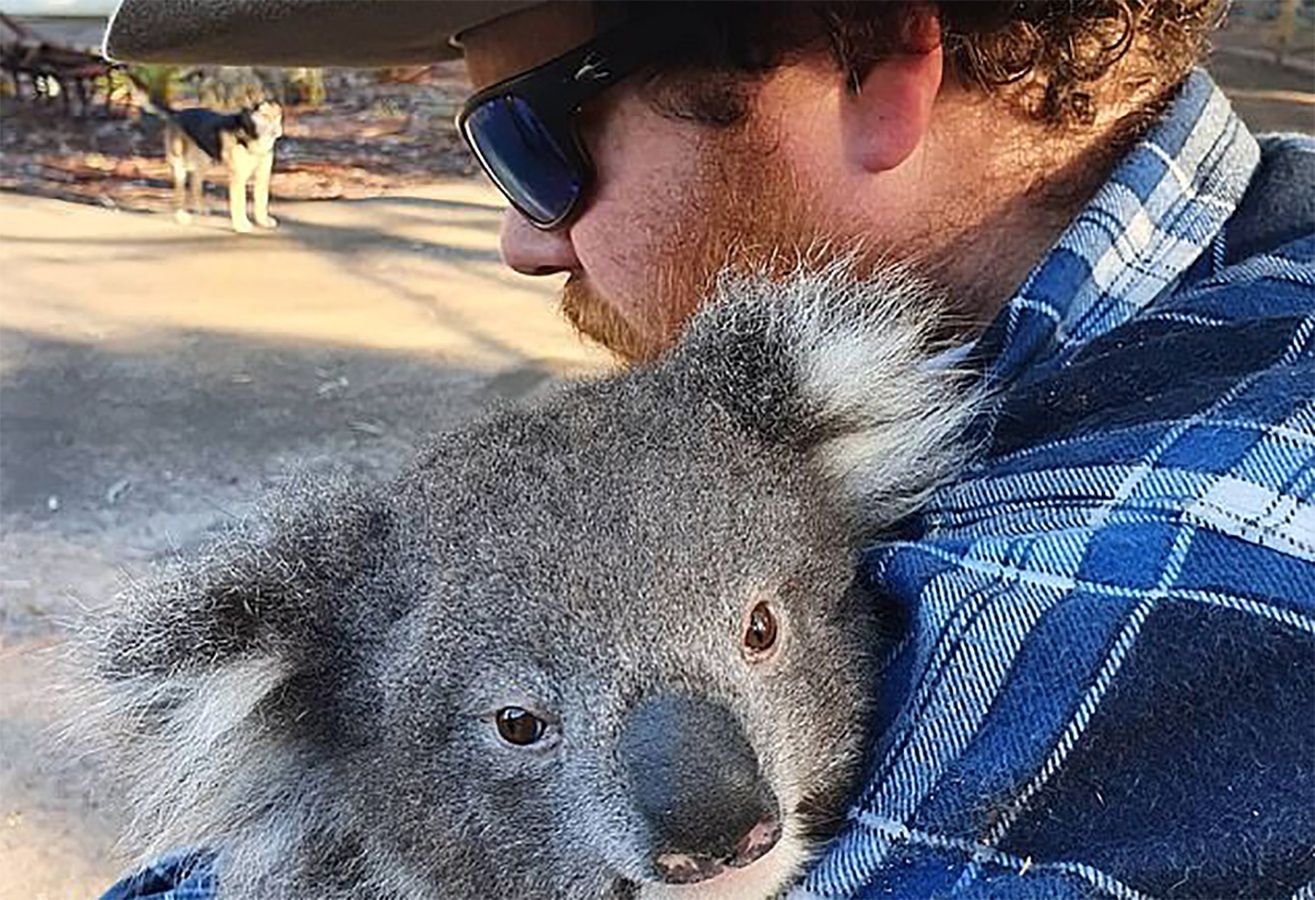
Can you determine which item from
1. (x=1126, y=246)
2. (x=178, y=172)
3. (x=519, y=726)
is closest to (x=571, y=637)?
(x=519, y=726)

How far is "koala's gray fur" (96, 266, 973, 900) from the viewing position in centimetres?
114

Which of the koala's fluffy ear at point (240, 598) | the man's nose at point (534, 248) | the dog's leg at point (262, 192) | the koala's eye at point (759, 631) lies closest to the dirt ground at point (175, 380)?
the dog's leg at point (262, 192)

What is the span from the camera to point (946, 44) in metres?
1.50

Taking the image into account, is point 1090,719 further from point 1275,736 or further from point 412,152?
point 412,152

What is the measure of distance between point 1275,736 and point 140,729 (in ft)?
2.73

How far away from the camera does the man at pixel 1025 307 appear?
1027 mm

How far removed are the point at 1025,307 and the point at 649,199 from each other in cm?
47

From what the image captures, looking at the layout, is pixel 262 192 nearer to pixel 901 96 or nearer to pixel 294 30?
pixel 294 30

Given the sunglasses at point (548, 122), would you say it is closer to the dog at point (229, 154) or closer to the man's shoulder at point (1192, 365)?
the man's shoulder at point (1192, 365)

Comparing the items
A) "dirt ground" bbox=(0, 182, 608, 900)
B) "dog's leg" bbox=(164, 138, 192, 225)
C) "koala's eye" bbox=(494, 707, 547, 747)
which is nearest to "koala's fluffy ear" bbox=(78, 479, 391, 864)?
"koala's eye" bbox=(494, 707, 547, 747)

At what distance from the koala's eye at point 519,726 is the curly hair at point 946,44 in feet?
2.12

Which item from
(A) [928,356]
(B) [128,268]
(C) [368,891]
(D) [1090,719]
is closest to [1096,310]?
(A) [928,356]

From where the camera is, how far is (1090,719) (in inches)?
40.7

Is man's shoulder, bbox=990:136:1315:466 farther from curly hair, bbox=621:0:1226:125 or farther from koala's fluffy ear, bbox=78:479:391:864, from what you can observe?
koala's fluffy ear, bbox=78:479:391:864
